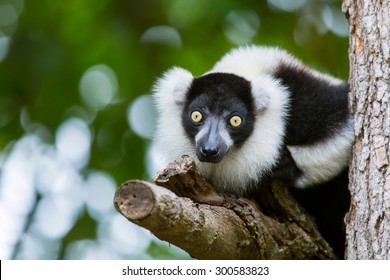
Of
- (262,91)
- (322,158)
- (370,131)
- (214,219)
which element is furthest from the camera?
(262,91)

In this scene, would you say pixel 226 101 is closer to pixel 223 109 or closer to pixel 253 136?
pixel 223 109

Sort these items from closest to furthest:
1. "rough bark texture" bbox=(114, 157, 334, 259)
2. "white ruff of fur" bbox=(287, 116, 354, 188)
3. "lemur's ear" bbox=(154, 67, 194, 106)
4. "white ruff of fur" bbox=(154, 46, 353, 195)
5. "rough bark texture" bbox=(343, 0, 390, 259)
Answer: "rough bark texture" bbox=(114, 157, 334, 259) < "rough bark texture" bbox=(343, 0, 390, 259) < "white ruff of fur" bbox=(287, 116, 354, 188) < "white ruff of fur" bbox=(154, 46, 353, 195) < "lemur's ear" bbox=(154, 67, 194, 106)

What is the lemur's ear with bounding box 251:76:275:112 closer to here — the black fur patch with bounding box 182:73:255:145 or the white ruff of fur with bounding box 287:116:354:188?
the black fur patch with bounding box 182:73:255:145

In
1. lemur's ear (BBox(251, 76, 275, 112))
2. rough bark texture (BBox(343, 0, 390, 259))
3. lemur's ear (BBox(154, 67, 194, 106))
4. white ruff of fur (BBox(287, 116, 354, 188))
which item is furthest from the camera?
lemur's ear (BBox(154, 67, 194, 106))

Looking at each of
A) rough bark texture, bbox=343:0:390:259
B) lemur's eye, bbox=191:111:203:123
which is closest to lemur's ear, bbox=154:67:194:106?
lemur's eye, bbox=191:111:203:123

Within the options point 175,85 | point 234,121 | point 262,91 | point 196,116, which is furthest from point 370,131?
point 175,85

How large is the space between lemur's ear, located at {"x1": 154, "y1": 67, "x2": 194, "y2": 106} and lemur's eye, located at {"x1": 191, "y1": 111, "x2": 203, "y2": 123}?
10.2 inches

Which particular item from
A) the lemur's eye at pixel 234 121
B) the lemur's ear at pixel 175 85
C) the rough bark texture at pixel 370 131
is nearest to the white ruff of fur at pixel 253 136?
the lemur's ear at pixel 175 85

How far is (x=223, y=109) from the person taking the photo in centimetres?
627

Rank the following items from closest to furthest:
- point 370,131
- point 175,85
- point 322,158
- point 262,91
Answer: point 370,131 < point 322,158 < point 262,91 < point 175,85

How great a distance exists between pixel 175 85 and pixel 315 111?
127 centimetres

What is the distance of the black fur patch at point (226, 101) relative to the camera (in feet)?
20.6

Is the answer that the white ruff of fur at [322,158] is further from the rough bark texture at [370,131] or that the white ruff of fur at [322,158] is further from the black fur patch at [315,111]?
the rough bark texture at [370,131]

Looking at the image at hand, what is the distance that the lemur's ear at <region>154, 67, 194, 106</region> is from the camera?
21.4 feet
